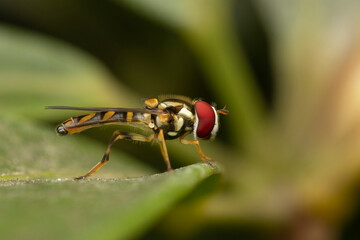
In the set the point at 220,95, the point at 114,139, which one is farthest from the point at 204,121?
the point at 220,95

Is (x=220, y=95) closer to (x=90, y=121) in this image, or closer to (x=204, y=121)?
(x=204, y=121)

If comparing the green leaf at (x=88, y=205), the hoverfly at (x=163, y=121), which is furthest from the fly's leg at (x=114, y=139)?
the green leaf at (x=88, y=205)

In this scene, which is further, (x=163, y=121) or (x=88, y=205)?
(x=163, y=121)

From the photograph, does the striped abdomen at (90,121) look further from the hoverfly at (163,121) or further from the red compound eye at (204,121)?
the red compound eye at (204,121)

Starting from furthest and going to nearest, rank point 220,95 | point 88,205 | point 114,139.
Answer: point 220,95 → point 114,139 → point 88,205

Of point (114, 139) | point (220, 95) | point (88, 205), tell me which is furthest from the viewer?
point (220, 95)

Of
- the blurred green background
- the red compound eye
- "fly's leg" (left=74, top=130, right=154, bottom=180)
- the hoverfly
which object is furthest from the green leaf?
the red compound eye
